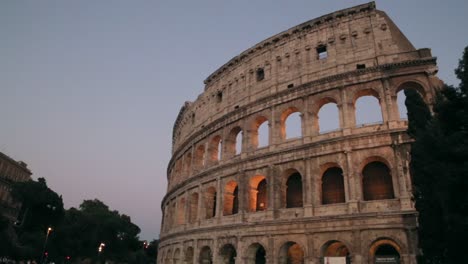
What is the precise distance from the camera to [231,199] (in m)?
22.4

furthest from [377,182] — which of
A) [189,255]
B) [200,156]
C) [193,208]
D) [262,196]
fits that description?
[200,156]

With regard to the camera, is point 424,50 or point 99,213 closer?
point 424,50

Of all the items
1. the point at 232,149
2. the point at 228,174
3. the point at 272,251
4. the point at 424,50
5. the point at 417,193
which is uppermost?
the point at 424,50

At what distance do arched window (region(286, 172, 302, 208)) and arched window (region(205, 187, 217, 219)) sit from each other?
637 cm

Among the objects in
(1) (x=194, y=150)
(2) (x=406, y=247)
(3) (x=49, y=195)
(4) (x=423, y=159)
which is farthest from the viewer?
(3) (x=49, y=195)

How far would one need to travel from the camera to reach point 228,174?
2206 cm

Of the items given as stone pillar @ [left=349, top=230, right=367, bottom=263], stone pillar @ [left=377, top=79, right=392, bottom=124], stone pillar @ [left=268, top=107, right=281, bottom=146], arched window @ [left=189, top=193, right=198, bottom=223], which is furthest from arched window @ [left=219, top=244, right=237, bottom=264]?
stone pillar @ [left=377, top=79, right=392, bottom=124]

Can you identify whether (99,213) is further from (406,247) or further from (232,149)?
(406,247)

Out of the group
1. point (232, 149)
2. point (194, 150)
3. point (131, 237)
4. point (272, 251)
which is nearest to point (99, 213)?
point (131, 237)

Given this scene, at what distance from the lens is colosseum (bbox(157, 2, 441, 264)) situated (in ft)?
52.9

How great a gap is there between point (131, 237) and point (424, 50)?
53.1m

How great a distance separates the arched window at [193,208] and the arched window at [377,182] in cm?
1321

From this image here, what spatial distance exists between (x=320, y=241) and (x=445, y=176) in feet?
27.3

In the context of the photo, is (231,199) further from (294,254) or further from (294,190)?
(294,254)
